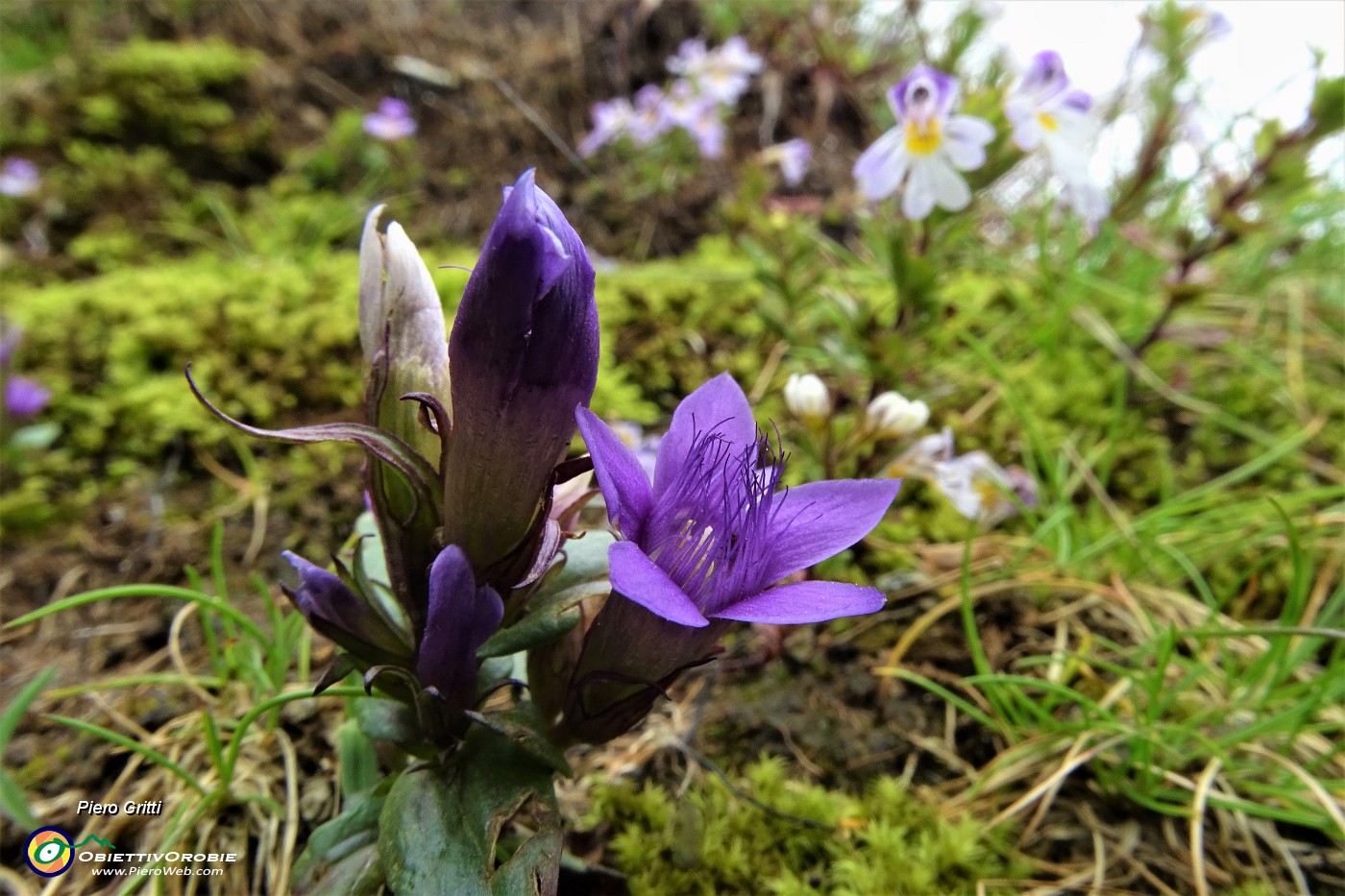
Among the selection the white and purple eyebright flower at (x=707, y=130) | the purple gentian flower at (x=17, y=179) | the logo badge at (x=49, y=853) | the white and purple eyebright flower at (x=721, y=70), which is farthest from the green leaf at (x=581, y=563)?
the purple gentian flower at (x=17, y=179)

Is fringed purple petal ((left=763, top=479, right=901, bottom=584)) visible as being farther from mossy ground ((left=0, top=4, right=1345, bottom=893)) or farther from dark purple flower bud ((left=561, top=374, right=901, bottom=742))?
mossy ground ((left=0, top=4, right=1345, bottom=893))

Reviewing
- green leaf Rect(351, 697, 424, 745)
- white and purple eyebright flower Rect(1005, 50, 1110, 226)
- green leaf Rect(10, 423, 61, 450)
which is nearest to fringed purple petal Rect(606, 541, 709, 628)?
green leaf Rect(351, 697, 424, 745)

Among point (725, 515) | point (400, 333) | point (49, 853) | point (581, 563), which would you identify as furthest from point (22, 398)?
point (725, 515)

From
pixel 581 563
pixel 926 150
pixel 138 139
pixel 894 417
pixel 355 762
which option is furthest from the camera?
pixel 138 139

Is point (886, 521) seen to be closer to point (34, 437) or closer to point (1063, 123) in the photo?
point (1063, 123)

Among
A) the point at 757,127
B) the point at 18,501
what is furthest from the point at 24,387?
the point at 757,127

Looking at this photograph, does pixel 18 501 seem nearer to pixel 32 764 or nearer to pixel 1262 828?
pixel 32 764
